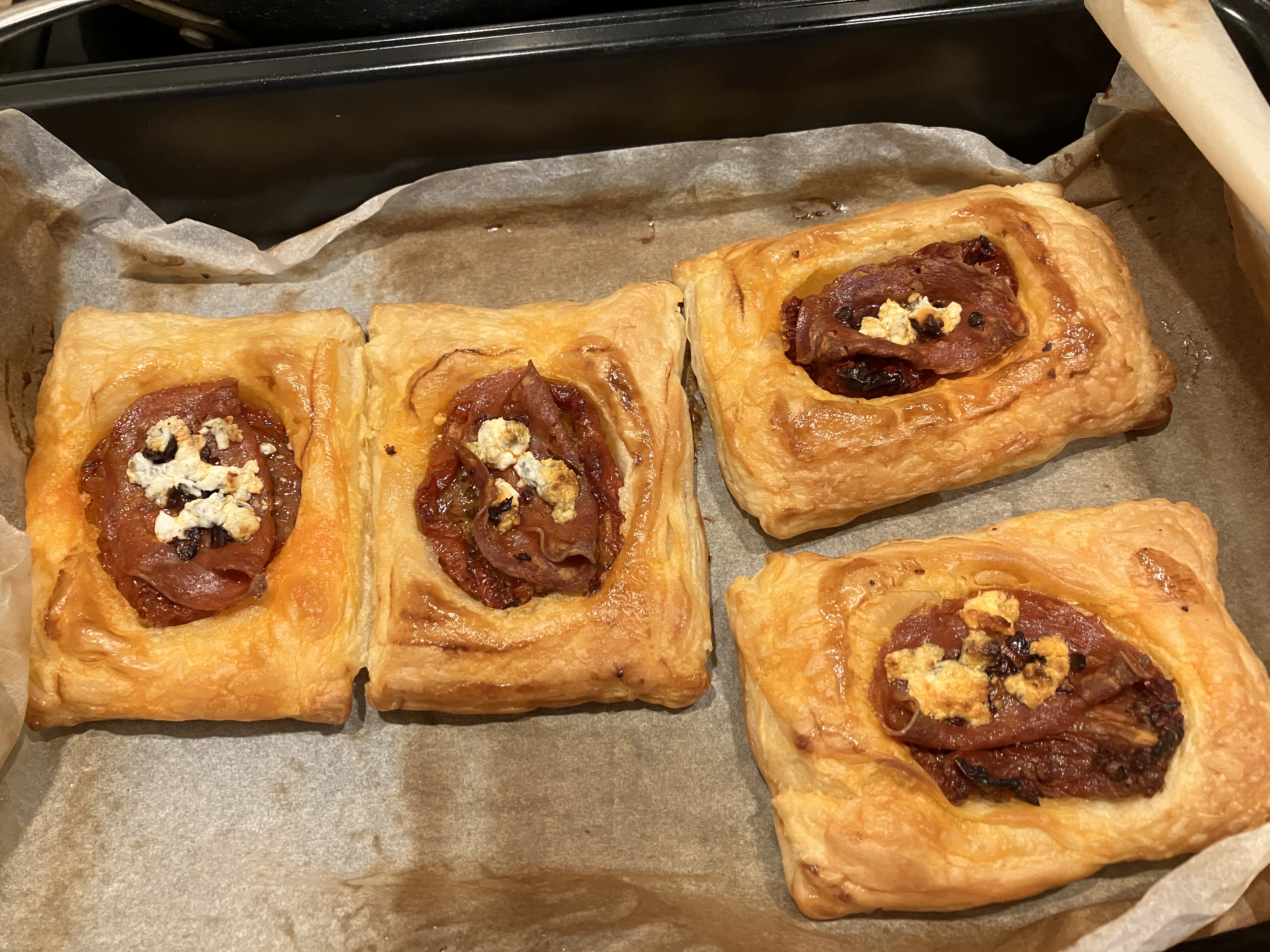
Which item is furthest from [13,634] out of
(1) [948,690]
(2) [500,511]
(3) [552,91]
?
(1) [948,690]

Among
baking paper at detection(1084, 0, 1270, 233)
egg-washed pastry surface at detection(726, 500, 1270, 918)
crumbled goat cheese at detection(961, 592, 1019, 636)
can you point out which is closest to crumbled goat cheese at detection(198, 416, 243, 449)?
egg-washed pastry surface at detection(726, 500, 1270, 918)

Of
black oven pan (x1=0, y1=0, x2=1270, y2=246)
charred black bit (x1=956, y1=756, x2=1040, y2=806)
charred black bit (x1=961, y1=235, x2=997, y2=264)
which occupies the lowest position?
charred black bit (x1=956, y1=756, x2=1040, y2=806)

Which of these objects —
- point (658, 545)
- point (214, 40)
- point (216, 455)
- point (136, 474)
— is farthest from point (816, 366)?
point (214, 40)

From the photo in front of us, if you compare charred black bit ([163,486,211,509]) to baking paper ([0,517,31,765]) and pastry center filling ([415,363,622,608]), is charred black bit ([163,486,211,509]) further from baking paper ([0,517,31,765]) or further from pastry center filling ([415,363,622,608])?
pastry center filling ([415,363,622,608])

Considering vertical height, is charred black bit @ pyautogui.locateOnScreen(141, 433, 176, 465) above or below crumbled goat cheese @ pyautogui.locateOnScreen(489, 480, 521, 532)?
above

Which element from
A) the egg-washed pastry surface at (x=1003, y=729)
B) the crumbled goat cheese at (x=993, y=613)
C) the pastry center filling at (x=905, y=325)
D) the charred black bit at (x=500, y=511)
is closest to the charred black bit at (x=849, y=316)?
the pastry center filling at (x=905, y=325)

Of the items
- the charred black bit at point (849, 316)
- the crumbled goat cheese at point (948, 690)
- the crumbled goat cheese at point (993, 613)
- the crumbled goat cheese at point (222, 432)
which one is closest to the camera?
the crumbled goat cheese at point (948, 690)

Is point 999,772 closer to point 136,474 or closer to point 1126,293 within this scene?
point 1126,293

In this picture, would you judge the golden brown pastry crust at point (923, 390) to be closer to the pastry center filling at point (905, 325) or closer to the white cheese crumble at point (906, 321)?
the pastry center filling at point (905, 325)
